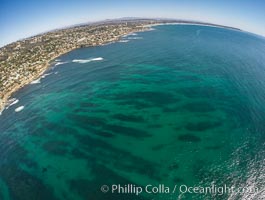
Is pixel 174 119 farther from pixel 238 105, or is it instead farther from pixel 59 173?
pixel 59 173

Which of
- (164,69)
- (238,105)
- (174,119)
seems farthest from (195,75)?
(174,119)

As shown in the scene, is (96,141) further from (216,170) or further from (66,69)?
(66,69)

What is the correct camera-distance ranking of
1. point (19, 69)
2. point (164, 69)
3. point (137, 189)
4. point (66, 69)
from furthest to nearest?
point (19, 69), point (66, 69), point (164, 69), point (137, 189)

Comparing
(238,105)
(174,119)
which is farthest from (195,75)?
(174,119)

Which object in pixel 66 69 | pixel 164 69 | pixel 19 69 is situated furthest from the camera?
pixel 19 69

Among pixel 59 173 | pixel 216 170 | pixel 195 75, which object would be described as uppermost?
pixel 195 75

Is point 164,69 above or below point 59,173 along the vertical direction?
above

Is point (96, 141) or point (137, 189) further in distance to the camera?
point (96, 141)
